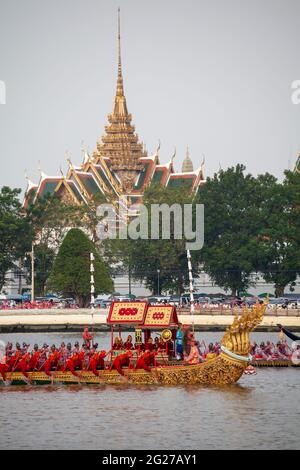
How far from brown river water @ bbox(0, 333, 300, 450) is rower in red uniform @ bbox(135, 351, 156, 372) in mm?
910

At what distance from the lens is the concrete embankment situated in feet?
299

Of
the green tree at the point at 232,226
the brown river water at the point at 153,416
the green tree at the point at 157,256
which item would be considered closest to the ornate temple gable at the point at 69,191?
the green tree at the point at 157,256

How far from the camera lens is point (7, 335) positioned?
91812 mm

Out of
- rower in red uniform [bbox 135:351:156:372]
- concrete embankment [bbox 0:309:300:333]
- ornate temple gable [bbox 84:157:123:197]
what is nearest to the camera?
rower in red uniform [bbox 135:351:156:372]

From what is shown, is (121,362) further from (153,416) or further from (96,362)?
(153,416)

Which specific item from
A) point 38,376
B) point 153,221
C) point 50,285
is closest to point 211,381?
point 38,376

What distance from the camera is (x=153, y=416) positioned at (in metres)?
49.3

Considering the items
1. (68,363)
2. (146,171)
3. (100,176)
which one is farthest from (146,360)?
(146,171)

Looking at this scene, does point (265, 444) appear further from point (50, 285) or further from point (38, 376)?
point (50, 285)

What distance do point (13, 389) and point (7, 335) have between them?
1462 inches

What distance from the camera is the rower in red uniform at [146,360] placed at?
2140 inches

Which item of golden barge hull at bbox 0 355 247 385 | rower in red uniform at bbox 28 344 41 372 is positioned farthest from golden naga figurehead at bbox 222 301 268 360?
rower in red uniform at bbox 28 344 41 372

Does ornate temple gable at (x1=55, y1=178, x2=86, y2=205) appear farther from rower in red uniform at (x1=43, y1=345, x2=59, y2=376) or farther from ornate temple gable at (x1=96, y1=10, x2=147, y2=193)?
rower in red uniform at (x1=43, y1=345, x2=59, y2=376)

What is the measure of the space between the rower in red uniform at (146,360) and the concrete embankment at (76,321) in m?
33.4
